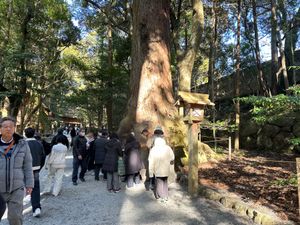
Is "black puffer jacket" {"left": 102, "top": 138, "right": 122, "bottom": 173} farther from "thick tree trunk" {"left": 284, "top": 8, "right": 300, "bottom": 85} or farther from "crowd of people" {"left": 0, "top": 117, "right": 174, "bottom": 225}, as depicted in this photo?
"thick tree trunk" {"left": 284, "top": 8, "right": 300, "bottom": 85}

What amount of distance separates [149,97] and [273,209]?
5.88 meters

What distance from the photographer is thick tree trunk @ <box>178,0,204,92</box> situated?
11.4m

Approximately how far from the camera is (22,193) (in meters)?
3.88

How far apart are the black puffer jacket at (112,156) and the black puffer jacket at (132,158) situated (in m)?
0.27

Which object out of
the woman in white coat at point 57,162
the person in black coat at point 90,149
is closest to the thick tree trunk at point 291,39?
the person in black coat at point 90,149

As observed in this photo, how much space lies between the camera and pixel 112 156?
7.82 meters

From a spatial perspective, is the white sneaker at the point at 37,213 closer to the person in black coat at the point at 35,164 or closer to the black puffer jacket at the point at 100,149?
the person in black coat at the point at 35,164

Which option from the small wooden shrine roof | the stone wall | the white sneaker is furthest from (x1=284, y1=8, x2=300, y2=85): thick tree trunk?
the white sneaker

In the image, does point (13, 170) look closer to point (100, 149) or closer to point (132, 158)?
point (132, 158)

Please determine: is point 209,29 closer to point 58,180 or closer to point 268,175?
point 268,175

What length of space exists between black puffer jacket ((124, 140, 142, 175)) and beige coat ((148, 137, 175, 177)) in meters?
1.37

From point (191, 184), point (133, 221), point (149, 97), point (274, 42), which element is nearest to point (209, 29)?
point (274, 42)

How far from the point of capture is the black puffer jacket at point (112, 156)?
7695 millimetres

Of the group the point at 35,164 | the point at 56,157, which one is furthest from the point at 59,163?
the point at 35,164
